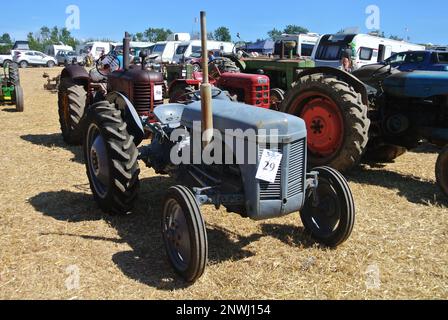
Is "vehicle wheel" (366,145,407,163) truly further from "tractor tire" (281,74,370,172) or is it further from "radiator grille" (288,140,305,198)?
"radiator grille" (288,140,305,198)

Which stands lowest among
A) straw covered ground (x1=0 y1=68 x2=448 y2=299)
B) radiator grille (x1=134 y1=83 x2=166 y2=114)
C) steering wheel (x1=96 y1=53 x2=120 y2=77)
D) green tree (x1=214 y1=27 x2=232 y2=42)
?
straw covered ground (x1=0 y1=68 x2=448 y2=299)

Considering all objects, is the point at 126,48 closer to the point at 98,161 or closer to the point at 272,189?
the point at 98,161

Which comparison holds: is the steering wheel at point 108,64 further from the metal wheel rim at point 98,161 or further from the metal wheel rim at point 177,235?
the metal wheel rim at point 177,235

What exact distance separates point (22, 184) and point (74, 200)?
3.26ft

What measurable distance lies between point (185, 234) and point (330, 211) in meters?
1.29

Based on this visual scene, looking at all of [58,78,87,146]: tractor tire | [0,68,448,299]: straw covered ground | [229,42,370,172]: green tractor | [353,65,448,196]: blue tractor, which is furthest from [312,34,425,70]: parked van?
[0,68,448,299]: straw covered ground

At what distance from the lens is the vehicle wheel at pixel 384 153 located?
6.18m

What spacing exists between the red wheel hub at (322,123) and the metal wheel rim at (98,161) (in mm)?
2728

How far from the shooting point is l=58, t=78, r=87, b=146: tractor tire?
693 centimetres

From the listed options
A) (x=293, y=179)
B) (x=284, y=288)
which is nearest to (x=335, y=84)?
(x=293, y=179)

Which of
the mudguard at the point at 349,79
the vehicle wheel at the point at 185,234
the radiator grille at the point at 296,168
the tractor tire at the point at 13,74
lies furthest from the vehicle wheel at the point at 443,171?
the tractor tire at the point at 13,74

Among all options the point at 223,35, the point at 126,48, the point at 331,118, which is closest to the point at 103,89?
the point at 126,48

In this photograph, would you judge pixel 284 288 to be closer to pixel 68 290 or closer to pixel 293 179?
pixel 293 179

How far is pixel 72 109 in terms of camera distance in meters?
6.91
